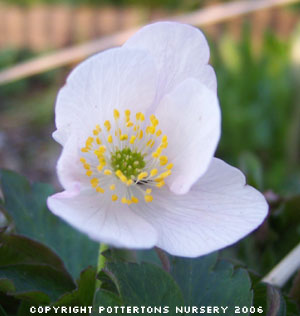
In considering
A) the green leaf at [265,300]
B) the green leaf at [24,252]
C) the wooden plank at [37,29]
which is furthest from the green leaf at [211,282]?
the wooden plank at [37,29]

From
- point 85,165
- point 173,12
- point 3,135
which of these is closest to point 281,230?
point 85,165

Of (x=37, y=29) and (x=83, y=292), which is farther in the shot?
(x=37, y=29)

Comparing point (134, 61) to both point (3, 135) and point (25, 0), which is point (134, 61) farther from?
point (25, 0)

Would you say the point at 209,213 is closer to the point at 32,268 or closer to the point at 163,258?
the point at 163,258

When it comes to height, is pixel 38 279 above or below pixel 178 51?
below

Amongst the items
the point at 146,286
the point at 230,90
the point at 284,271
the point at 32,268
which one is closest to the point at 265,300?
the point at 284,271

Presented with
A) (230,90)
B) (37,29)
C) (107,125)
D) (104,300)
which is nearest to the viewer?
(104,300)

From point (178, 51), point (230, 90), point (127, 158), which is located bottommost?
point (230, 90)

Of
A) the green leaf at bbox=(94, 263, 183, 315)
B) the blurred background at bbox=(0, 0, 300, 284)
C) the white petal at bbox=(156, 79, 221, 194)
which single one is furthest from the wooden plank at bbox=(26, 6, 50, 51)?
the green leaf at bbox=(94, 263, 183, 315)
